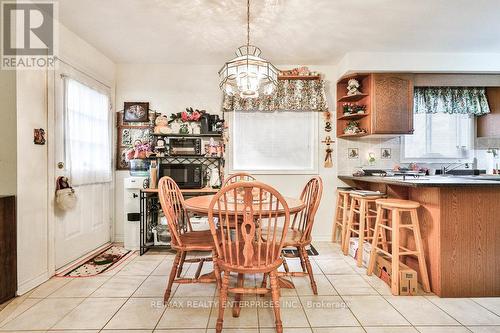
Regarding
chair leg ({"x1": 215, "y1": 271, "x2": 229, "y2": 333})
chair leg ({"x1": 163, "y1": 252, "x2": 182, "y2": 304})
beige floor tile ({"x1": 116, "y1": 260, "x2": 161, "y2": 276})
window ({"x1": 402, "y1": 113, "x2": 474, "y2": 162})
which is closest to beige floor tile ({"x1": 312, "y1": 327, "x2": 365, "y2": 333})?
chair leg ({"x1": 215, "y1": 271, "x2": 229, "y2": 333})

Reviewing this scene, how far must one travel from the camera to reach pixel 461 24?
2605 millimetres

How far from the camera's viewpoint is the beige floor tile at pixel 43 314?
5.62ft

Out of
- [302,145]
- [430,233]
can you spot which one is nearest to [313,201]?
[430,233]

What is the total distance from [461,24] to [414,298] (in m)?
2.70

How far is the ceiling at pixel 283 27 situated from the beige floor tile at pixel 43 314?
99.4 inches

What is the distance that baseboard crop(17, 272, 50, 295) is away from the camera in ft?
6.86

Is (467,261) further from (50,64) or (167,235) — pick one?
(50,64)

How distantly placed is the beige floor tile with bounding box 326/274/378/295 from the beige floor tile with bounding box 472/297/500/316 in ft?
2.51

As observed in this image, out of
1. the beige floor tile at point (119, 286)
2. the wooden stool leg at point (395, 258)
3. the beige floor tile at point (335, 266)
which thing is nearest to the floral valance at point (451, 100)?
the wooden stool leg at point (395, 258)

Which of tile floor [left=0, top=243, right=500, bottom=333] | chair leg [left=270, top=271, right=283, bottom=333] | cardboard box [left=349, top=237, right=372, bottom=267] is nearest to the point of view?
chair leg [left=270, top=271, right=283, bottom=333]

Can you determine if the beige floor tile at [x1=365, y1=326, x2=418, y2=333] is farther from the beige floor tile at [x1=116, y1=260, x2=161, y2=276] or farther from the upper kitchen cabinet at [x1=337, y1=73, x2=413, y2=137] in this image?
the upper kitchen cabinet at [x1=337, y1=73, x2=413, y2=137]

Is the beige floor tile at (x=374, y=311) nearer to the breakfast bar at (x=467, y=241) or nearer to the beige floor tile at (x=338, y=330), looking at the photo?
the beige floor tile at (x=338, y=330)

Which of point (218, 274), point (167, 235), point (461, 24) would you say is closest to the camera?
point (218, 274)

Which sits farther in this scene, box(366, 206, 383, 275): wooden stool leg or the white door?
the white door
